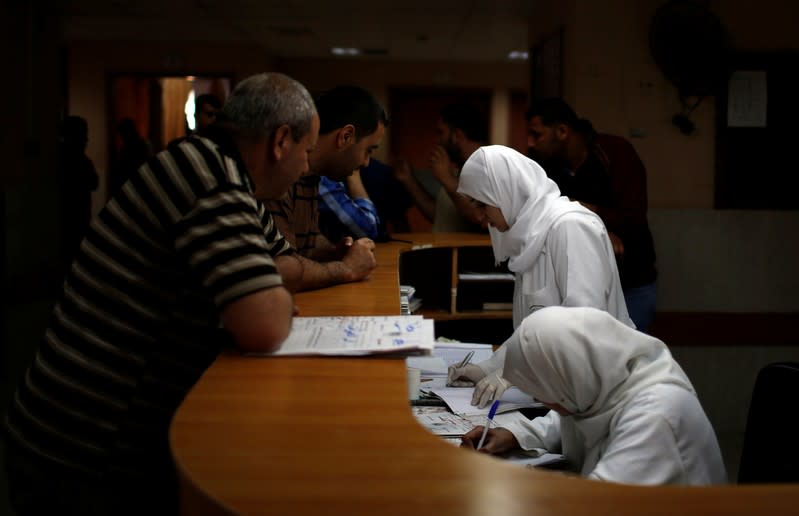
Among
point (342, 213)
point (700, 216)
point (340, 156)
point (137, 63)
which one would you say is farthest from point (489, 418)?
point (137, 63)

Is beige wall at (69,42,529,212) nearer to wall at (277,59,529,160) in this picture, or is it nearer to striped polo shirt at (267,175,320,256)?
wall at (277,59,529,160)

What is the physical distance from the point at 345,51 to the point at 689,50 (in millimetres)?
6501

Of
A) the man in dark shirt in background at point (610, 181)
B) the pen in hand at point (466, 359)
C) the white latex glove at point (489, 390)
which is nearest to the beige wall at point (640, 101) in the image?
the man in dark shirt in background at point (610, 181)

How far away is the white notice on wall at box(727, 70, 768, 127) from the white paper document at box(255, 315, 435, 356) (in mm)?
3922

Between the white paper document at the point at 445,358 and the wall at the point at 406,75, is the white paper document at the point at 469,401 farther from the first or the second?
the wall at the point at 406,75

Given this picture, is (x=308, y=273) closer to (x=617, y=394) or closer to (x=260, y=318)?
(x=260, y=318)

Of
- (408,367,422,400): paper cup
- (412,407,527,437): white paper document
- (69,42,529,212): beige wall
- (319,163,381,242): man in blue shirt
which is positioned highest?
(69,42,529,212): beige wall

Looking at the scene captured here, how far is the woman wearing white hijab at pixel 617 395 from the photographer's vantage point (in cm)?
156

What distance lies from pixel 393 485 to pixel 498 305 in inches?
136

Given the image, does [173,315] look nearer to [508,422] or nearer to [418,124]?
[508,422]

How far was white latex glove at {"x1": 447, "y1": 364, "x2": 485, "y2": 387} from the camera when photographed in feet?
8.16

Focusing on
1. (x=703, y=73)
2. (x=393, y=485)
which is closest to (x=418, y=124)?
(x=703, y=73)

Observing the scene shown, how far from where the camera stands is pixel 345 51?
35.8 feet

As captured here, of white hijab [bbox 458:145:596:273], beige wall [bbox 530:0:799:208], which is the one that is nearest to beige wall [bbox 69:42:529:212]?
beige wall [bbox 530:0:799:208]
